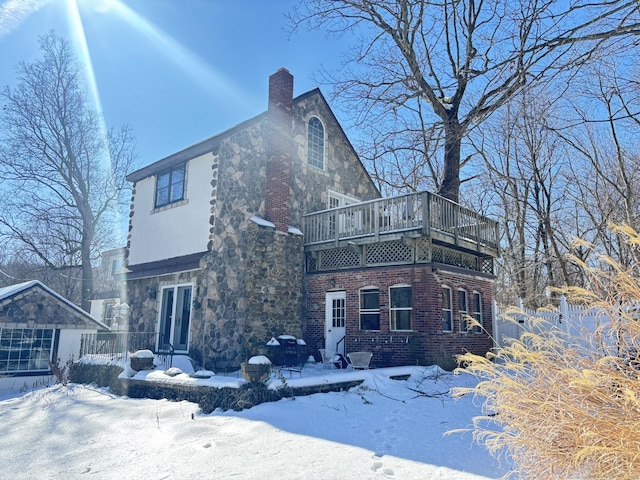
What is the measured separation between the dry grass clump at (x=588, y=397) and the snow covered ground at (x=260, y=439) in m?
1.64

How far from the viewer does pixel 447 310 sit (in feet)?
44.0

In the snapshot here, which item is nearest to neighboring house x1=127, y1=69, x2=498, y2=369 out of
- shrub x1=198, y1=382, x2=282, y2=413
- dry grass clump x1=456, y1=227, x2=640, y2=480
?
shrub x1=198, y1=382, x2=282, y2=413

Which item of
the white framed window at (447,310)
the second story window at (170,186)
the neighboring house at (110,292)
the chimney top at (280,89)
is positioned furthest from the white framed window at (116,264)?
the white framed window at (447,310)

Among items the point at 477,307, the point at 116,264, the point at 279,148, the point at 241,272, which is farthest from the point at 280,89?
the point at 116,264

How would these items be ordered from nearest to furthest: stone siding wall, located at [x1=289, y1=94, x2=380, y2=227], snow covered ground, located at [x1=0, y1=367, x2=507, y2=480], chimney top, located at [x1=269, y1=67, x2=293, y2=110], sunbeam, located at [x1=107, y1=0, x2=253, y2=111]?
snow covered ground, located at [x1=0, y1=367, x2=507, y2=480], sunbeam, located at [x1=107, y1=0, x2=253, y2=111], chimney top, located at [x1=269, y1=67, x2=293, y2=110], stone siding wall, located at [x1=289, y1=94, x2=380, y2=227]

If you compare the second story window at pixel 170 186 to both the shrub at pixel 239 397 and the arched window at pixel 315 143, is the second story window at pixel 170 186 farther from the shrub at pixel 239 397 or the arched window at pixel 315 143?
the shrub at pixel 239 397

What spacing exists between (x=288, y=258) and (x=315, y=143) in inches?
185

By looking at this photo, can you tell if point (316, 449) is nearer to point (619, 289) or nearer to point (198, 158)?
point (619, 289)

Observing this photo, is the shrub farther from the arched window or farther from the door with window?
the arched window

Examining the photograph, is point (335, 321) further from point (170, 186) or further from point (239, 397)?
point (170, 186)

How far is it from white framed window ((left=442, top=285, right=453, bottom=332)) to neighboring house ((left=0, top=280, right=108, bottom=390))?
10.9 metres

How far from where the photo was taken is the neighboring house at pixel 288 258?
41.6 ft

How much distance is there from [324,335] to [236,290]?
10.6 feet

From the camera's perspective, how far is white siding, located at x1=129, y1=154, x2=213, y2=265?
1379 centimetres
